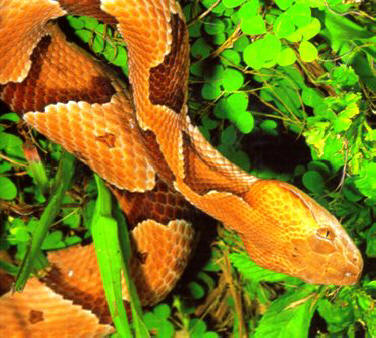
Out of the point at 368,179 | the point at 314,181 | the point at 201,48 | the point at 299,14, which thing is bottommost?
the point at 314,181

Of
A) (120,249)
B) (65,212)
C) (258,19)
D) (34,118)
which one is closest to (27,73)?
(34,118)

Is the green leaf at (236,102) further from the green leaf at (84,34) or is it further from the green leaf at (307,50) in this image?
the green leaf at (84,34)

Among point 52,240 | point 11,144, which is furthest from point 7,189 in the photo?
point 52,240

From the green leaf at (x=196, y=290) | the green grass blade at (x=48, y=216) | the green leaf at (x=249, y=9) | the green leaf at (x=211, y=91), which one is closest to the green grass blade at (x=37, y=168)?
the green grass blade at (x=48, y=216)

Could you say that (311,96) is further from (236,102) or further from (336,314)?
(336,314)

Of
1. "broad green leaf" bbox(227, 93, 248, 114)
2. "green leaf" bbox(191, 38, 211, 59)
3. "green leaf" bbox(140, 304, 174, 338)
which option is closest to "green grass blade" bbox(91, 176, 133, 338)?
"green leaf" bbox(140, 304, 174, 338)

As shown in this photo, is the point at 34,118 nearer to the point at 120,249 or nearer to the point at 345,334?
the point at 120,249
